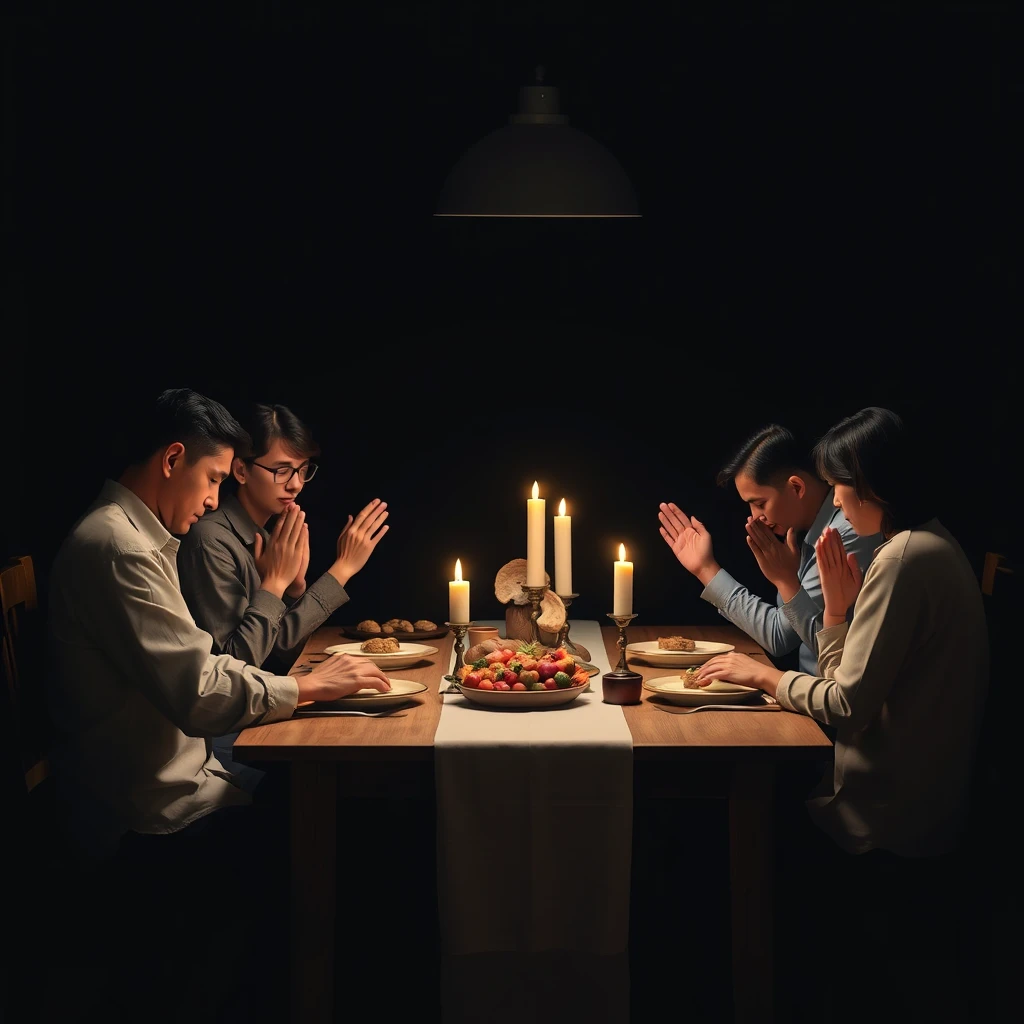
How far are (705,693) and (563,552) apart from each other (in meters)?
0.65

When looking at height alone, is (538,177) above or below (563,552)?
above

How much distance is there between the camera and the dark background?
3936 mm

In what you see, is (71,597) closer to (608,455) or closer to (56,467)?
(56,467)

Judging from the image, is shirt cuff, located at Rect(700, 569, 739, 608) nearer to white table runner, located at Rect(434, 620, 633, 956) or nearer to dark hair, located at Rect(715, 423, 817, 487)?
dark hair, located at Rect(715, 423, 817, 487)

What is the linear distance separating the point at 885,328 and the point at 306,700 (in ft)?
7.41

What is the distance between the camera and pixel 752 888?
101 inches

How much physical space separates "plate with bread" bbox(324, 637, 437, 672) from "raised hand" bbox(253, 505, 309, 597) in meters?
0.22

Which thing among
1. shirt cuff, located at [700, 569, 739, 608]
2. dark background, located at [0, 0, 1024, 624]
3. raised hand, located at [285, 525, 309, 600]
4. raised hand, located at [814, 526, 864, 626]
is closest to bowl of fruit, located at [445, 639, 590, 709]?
raised hand, located at [814, 526, 864, 626]

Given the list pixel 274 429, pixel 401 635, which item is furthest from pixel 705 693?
pixel 274 429

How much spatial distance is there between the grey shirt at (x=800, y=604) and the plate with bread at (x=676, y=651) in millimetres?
163

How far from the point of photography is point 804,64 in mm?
3961

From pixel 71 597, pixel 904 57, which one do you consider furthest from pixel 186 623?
pixel 904 57

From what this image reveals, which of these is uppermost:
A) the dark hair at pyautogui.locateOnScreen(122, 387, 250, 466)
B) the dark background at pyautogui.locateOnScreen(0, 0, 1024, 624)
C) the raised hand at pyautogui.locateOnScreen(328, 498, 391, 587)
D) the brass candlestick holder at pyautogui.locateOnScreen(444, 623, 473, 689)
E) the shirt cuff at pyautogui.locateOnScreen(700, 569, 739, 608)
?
the dark background at pyautogui.locateOnScreen(0, 0, 1024, 624)

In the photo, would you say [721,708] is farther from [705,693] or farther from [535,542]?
[535,542]
